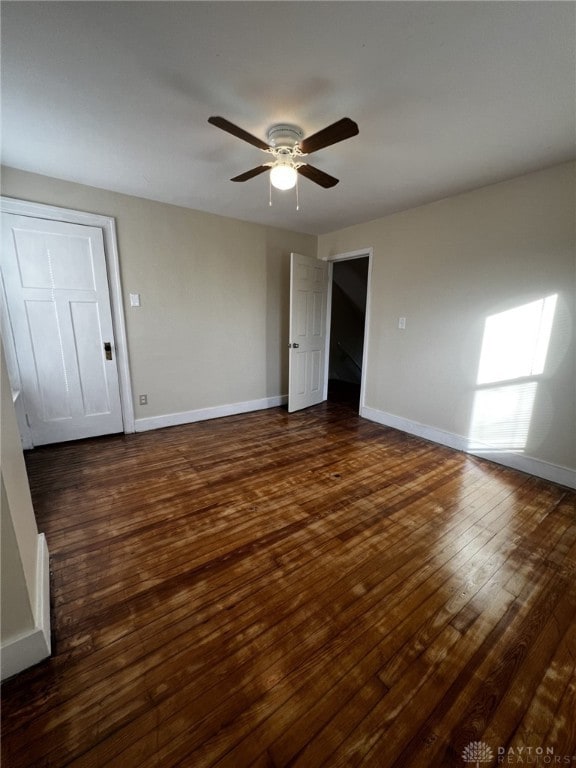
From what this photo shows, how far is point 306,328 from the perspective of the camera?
13.5 ft

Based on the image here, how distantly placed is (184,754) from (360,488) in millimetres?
1721

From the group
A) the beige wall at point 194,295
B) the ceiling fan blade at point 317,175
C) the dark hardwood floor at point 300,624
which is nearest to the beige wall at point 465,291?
the dark hardwood floor at point 300,624

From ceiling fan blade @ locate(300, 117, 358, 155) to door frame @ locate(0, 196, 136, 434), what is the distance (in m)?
2.20

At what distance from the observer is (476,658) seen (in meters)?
1.18

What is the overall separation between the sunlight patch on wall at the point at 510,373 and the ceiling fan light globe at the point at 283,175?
2133 millimetres

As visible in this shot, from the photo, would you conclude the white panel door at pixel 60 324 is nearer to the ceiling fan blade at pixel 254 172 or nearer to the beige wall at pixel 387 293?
the beige wall at pixel 387 293

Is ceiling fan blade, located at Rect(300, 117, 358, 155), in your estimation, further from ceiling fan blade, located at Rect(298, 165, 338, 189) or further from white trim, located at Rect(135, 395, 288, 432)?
white trim, located at Rect(135, 395, 288, 432)

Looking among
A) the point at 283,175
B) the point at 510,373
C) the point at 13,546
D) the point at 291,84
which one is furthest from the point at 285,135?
the point at 510,373

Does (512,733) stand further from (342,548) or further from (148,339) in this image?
(148,339)

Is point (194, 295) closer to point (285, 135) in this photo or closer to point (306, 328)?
point (306, 328)

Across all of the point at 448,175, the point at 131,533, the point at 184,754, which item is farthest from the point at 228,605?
the point at 448,175

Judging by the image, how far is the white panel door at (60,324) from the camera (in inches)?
103

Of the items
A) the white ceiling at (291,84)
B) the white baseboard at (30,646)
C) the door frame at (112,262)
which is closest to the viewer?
the white baseboard at (30,646)

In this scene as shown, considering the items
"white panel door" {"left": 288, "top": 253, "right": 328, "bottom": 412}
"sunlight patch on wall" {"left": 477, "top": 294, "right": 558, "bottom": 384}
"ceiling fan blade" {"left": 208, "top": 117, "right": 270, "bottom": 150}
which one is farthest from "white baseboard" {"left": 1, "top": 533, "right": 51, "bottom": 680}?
"sunlight patch on wall" {"left": 477, "top": 294, "right": 558, "bottom": 384}
